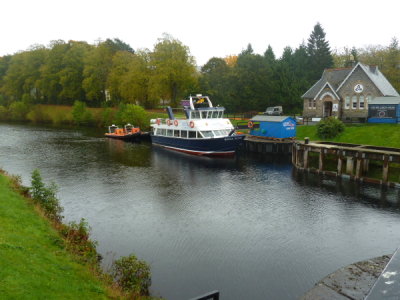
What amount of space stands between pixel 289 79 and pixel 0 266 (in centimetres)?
7103

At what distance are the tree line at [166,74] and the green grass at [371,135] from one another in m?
22.5

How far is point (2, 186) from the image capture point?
2088cm

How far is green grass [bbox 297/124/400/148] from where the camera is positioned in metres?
37.5

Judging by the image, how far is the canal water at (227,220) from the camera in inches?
619

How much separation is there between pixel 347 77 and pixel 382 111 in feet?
31.2

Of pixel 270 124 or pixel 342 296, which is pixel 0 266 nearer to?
pixel 342 296

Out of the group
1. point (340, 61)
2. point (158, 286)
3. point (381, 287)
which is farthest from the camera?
point (340, 61)

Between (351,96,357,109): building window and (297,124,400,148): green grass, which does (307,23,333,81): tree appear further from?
(297,124,400,148): green grass

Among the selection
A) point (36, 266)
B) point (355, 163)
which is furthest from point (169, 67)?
point (36, 266)

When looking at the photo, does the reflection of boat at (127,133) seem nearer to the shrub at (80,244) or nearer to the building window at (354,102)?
the building window at (354,102)

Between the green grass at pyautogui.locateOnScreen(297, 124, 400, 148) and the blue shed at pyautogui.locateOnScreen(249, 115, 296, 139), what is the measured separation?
2.33 m

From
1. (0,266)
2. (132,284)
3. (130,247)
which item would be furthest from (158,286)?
(0,266)

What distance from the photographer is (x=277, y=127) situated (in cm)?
4562

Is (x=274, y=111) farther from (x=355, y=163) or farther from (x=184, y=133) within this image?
(x=355, y=163)
